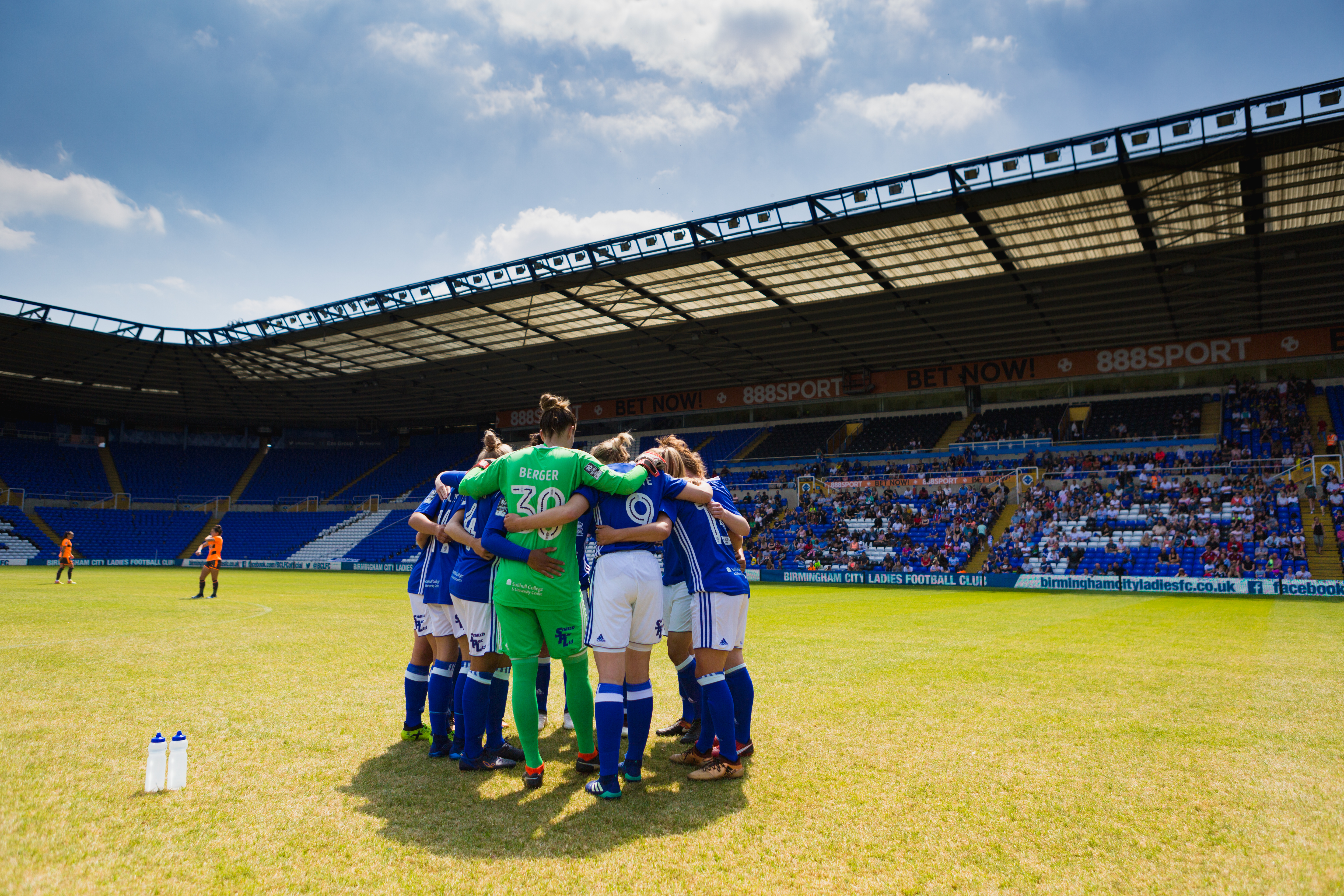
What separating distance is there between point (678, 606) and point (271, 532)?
156 feet

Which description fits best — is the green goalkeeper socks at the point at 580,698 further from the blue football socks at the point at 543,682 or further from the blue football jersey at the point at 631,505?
the blue football socks at the point at 543,682

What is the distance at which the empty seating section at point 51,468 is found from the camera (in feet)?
143

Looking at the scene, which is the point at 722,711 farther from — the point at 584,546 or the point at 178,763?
the point at 178,763

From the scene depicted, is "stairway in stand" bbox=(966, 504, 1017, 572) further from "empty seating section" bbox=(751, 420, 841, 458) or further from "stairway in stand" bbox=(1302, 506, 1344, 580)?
"empty seating section" bbox=(751, 420, 841, 458)

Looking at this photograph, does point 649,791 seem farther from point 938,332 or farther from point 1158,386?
point 1158,386

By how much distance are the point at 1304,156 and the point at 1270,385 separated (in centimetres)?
1748

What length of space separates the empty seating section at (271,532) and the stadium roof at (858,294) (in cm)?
802

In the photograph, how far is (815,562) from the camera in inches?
1190

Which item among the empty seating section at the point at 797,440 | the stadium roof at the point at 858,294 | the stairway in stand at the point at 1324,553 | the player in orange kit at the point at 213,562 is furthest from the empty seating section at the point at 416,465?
the stairway in stand at the point at 1324,553

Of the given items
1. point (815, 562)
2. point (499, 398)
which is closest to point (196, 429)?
point (499, 398)

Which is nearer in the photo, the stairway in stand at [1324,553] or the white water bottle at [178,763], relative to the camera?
the white water bottle at [178,763]

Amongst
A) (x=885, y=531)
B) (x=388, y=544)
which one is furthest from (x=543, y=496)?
(x=388, y=544)

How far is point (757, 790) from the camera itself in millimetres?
4438

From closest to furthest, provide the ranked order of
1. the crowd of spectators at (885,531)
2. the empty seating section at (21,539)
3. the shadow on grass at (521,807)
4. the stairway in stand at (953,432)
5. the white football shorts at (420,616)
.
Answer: the shadow on grass at (521,807) < the white football shorts at (420,616) < the crowd of spectators at (885,531) < the stairway in stand at (953,432) < the empty seating section at (21,539)
